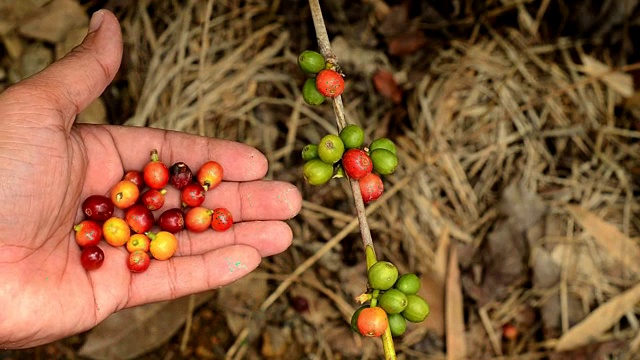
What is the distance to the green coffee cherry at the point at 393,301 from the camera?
11.1 feet

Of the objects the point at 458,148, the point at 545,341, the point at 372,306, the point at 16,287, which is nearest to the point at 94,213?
the point at 16,287

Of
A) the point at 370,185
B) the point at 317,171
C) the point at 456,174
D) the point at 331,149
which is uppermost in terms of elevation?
the point at 331,149

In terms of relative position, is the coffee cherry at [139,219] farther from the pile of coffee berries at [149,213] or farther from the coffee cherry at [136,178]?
the coffee cherry at [136,178]

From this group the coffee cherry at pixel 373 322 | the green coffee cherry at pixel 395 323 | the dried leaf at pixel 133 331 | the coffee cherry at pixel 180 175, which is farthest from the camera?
the dried leaf at pixel 133 331

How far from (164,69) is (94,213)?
2.10 metres

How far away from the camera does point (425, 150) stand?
6203 millimetres

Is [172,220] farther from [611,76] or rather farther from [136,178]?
[611,76]

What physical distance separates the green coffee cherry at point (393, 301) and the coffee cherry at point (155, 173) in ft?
6.10

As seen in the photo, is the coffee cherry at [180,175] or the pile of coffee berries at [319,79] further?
the coffee cherry at [180,175]

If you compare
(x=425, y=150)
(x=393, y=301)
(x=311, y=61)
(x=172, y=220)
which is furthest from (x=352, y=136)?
(x=425, y=150)

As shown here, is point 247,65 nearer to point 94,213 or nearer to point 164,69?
point 164,69

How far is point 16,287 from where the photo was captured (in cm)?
387

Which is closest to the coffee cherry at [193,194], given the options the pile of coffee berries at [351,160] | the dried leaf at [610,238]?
the pile of coffee berries at [351,160]

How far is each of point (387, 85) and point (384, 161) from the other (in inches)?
99.5
